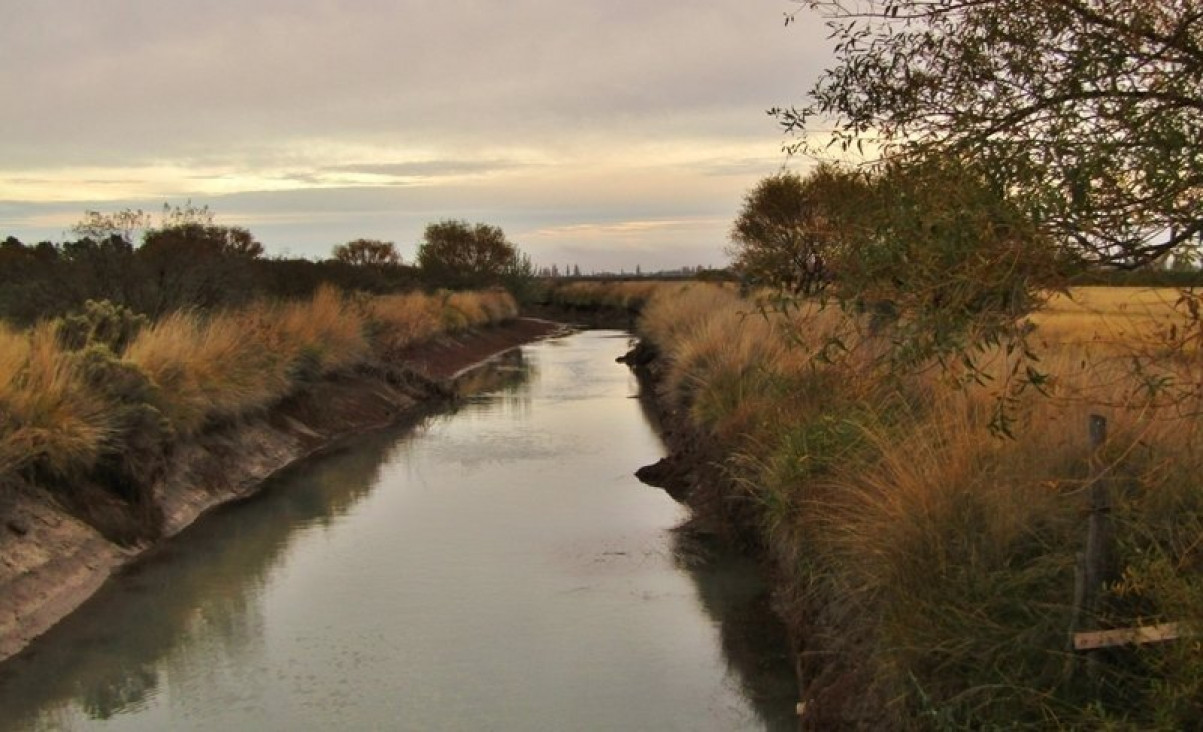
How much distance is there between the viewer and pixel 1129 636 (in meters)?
4.03

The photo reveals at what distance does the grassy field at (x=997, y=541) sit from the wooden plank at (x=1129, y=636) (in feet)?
0.18

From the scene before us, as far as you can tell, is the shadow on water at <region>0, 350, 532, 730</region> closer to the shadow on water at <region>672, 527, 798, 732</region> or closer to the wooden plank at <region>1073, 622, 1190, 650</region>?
the shadow on water at <region>672, 527, 798, 732</region>

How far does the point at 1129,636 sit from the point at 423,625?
5348mm

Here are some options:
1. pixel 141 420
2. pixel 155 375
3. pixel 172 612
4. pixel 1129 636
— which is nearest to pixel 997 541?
pixel 1129 636

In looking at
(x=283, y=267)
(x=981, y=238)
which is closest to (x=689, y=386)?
(x=981, y=238)

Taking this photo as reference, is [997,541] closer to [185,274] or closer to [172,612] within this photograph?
[172,612]

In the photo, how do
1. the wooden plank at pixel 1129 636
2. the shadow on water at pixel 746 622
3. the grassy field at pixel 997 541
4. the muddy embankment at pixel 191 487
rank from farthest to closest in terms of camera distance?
the muddy embankment at pixel 191 487 < the shadow on water at pixel 746 622 < the grassy field at pixel 997 541 < the wooden plank at pixel 1129 636

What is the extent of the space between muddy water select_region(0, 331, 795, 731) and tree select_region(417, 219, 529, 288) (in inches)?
1997

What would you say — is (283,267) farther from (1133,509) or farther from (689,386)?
(1133,509)

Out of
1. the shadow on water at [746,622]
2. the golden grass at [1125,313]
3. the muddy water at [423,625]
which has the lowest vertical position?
the shadow on water at [746,622]

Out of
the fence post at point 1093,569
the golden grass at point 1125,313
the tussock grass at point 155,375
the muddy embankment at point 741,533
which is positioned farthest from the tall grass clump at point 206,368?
the fence post at point 1093,569

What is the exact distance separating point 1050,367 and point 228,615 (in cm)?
657

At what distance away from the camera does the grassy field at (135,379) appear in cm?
970

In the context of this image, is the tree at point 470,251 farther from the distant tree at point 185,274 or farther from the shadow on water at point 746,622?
the shadow on water at point 746,622
